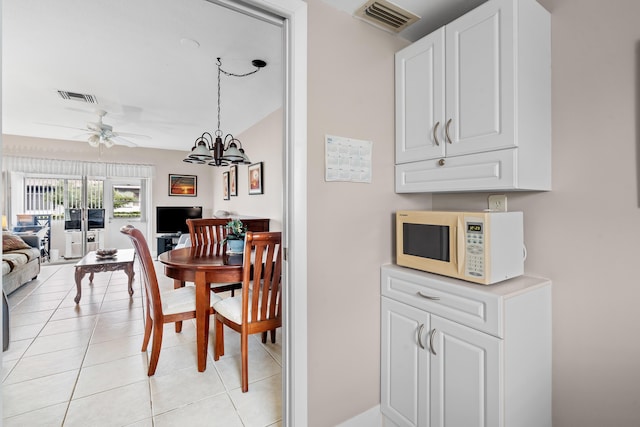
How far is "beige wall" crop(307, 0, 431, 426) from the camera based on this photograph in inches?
61.0

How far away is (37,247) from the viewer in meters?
4.67

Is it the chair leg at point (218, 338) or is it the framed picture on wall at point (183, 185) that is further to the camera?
the framed picture on wall at point (183, 185)

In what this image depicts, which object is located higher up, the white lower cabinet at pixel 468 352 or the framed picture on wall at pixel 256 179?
the framed picture on wall at pixel 256 179

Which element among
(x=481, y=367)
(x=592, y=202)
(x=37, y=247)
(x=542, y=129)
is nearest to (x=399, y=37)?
(x=542, y=129)

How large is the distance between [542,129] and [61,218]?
25.2ft

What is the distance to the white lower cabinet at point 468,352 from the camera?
1240 millimetres

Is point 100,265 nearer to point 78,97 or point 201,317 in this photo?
point 78,97

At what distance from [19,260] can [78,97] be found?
2.17m

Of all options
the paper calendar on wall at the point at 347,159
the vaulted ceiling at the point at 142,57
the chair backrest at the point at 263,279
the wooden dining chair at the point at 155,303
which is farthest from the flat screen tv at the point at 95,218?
the paper calendar on wall at the point at 347,159

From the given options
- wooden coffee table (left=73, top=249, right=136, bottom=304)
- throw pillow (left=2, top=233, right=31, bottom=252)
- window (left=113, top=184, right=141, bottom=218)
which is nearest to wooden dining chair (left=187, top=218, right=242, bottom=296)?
wooden coffee table (left=73, top=249, right=136, bottom=304)

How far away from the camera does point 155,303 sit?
2.15 m

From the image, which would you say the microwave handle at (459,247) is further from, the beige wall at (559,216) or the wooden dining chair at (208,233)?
the wooden dining chair at (208,233)

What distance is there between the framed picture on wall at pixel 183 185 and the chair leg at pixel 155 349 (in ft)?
17.6

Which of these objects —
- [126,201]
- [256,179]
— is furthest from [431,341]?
[126,201]
